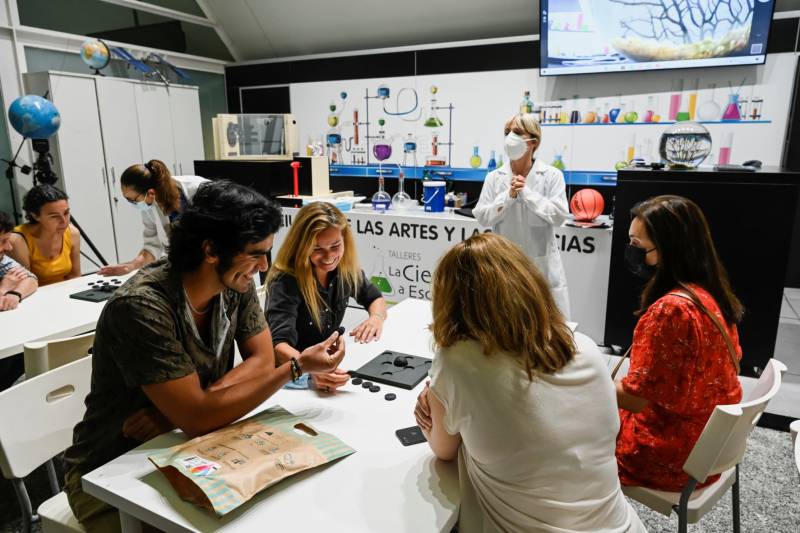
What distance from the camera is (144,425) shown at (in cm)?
132

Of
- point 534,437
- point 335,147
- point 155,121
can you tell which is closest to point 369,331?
point 534,437

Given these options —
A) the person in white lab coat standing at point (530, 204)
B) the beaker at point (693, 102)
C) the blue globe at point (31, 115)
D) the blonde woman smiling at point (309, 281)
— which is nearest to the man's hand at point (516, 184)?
the person in white lab coat standing at point (530, 204)

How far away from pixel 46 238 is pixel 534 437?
2971 millimetres

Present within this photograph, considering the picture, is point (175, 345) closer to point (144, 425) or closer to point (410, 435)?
point (144, 425)

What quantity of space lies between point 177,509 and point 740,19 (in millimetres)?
4624

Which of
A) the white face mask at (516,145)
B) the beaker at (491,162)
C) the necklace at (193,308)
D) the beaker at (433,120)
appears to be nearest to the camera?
the necklace at (193,308)

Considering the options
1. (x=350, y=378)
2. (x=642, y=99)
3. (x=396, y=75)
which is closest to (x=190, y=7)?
(x=396, y=75)

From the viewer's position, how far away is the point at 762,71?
13.2 feet

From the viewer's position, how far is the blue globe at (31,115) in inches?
151

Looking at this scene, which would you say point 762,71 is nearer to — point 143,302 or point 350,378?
point 350,378

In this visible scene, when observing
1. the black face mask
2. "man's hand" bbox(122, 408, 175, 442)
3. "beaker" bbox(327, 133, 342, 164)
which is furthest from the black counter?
"beaker" bbox(327, 133, 342, 164)

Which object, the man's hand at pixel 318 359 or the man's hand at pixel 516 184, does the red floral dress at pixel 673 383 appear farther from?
the man's hand at pixel 516 184

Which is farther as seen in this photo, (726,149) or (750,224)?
(726,149)

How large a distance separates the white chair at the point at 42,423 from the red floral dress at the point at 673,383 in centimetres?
148
